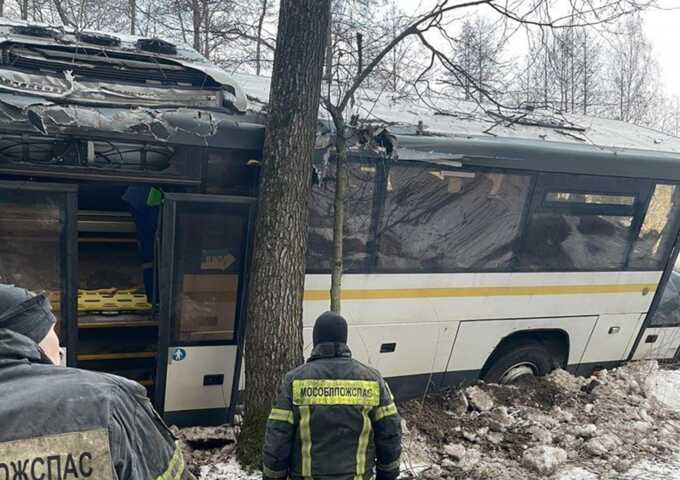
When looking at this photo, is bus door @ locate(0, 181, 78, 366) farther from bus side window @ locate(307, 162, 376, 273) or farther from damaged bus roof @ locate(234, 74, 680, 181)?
bus side window @ locate(307, 162, 376, 273)

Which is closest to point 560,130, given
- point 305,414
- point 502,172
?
point 502,172

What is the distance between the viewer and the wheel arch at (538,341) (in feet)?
18.3

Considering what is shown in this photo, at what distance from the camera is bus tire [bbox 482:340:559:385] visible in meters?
5.65

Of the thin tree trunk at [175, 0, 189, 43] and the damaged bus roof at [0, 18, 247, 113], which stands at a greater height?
the thin tree trunk at [175, 0, 189, 43]

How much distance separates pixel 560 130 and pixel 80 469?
553 centimetres

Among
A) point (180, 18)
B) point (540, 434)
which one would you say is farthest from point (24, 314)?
point (180, 18)

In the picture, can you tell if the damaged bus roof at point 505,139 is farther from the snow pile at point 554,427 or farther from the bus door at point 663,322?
the snow pile at point 554,427

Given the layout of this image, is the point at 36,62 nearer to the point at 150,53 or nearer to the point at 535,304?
the point at 150,53

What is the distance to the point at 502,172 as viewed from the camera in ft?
16.2

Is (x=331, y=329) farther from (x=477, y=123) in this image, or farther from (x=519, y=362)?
(x=519, y=362)

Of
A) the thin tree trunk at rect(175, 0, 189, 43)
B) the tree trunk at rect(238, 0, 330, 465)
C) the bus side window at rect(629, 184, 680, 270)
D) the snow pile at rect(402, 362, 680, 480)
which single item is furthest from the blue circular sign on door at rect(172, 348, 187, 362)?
the thin tree trunk at rect(175, 0, 189, 43)

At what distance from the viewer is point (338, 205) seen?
4.26 metres

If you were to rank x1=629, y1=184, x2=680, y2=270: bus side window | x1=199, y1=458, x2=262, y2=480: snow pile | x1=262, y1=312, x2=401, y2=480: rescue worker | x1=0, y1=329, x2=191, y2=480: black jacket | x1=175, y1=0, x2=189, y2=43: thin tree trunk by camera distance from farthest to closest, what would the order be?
x1=175, y1=0, x2=189, y2=43: thin tree trunk < x1=629, y1=184, x2=680, y2=270: bus side window < x1=199, y1=458, x2=262, y2=480: snow pile < x1=262, y1=312, x2=401, y2=480: rescue worker < x1=0, y1=329, x2=191, y2=480: black jacket

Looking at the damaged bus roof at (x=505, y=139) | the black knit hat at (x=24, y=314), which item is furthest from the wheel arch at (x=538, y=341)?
the black knit hat at (x=24, y=314)
